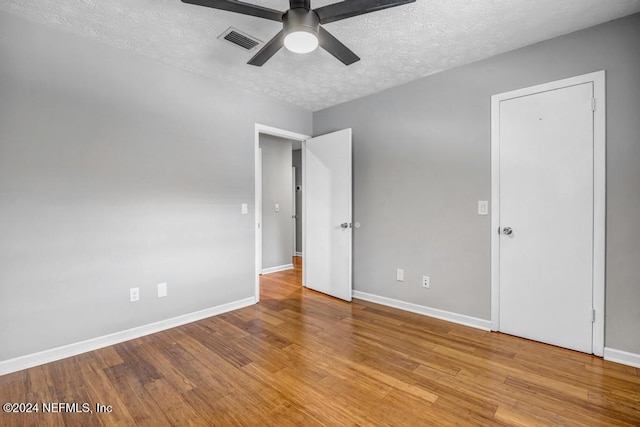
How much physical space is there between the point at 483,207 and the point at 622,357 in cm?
146

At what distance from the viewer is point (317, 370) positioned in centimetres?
212

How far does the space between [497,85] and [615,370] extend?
2.43 meters

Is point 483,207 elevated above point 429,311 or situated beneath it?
elevated above

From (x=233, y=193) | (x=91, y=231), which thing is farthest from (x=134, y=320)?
(x=233, y=193)

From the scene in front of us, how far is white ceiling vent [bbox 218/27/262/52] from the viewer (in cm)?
231

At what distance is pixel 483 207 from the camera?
2.80 metres

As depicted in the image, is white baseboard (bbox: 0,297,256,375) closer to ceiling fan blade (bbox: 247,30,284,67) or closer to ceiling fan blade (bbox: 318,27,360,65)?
ceiling fan blade (bbox: 247,30,284,67)

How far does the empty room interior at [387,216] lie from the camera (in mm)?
1869

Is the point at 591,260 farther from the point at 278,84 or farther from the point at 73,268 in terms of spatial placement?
the point at 73,268

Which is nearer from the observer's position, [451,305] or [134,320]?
[134,320]

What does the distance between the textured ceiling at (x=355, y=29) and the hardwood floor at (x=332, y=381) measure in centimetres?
255

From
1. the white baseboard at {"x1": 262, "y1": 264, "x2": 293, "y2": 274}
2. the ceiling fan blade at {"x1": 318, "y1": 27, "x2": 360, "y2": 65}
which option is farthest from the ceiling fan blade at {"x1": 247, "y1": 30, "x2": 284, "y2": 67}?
the white baseboard at {"x1": 262, "y1": 264, "x2": 293, "y2": 274}

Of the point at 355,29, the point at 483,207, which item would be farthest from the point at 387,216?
the point at 355,29

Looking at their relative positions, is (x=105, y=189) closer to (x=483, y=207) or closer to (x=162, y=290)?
(x=162, y=290)
